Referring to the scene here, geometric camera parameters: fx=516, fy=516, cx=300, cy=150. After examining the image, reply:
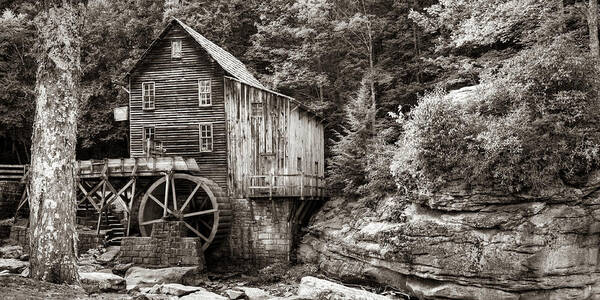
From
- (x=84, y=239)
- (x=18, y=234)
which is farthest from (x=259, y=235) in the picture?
(x=18, y=234)

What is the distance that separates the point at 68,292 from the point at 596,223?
1079cm

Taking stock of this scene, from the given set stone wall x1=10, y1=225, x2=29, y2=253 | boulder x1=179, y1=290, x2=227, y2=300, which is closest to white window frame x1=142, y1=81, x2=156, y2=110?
stone wall x1=10, y1=225, x2=29, y2=253

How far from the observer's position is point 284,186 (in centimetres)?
2023

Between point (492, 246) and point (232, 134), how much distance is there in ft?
41.1

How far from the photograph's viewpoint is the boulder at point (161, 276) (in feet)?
52.0

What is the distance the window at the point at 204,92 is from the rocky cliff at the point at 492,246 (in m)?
10.9

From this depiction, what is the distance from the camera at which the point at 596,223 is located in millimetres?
11484

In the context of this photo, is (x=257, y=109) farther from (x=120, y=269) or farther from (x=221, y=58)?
(x=120, y=269)

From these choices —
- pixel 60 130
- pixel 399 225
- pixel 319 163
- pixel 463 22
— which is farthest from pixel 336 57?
pixel 60 130

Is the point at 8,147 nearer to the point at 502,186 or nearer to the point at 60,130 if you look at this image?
the point at 60,130

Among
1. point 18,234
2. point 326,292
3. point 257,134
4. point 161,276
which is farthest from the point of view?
point 257,134

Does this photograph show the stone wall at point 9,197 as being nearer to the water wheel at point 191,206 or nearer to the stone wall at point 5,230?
the stone wall at point 5,230

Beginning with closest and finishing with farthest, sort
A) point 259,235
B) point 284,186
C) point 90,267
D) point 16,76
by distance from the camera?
point 90,267
point 284,186
point 259,235
point 16,76

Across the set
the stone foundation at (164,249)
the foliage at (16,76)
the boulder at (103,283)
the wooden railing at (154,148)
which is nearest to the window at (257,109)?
the wooden railing at (154,148)
